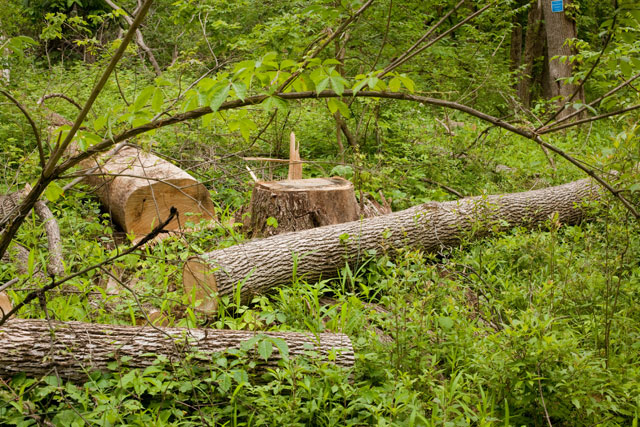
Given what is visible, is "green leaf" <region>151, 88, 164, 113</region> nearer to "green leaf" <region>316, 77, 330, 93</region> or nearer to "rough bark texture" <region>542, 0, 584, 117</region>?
"green leaf" <region>316, 77, 330, 93</region>

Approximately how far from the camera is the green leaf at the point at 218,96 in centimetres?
158

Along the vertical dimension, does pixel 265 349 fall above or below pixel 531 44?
below

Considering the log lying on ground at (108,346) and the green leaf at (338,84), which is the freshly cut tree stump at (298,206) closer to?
the log lying on ground at (108,346)

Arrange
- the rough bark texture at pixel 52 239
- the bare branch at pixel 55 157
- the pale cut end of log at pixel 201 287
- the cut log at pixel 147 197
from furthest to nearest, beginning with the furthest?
the cut log at pixel 147 197, the rough bark texture at pixel 52 239, the pale cut end of log at pixel 201 287, the bare branch at pixel 55 157

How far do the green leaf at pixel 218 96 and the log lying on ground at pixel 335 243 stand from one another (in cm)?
187

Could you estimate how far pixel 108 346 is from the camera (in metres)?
2.94

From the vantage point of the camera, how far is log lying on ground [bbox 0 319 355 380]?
9.14 ft

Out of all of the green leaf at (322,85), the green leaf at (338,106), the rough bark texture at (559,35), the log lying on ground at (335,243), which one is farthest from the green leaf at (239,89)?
the rough bark texture at (559,35)

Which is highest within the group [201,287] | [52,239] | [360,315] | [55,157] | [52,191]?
[55,157]

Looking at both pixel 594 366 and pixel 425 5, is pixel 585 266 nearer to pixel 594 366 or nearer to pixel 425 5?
pixel 594 366

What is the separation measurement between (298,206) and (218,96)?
12.0ft

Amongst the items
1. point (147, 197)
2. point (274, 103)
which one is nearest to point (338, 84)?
point (274, 103)

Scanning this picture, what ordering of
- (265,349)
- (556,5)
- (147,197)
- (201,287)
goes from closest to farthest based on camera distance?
1. (265,349)
2. (201,287)
3. (147,197)
4. (556,5)

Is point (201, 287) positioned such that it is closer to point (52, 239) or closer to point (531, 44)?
point (52, 239)
